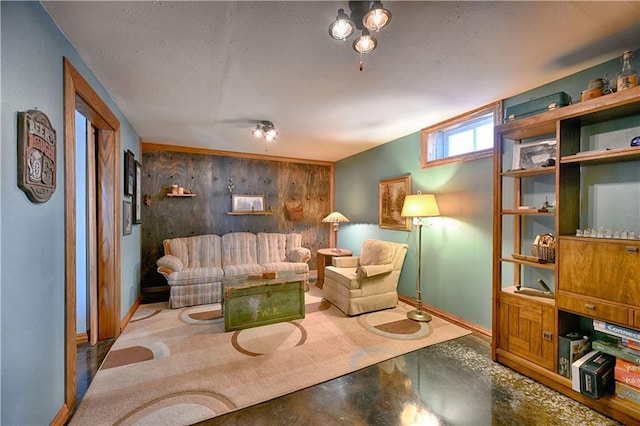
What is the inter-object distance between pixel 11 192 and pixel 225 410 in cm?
168

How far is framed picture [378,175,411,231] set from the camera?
12.7ft

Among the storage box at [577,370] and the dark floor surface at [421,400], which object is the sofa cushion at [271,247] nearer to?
the dark floor surface at [421,400]

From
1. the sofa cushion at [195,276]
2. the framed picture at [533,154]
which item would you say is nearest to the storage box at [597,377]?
the framed picture at [533,154]

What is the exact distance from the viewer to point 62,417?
1.60 metres

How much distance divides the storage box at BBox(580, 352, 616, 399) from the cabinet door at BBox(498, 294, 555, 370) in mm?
217

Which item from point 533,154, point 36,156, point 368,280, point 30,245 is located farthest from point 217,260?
point 533,154

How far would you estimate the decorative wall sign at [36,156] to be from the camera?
125cm

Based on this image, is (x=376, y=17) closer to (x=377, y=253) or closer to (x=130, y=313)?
(x=377, y=253)

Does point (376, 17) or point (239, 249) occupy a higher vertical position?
point (376, 17)

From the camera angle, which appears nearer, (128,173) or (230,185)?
(128,173)

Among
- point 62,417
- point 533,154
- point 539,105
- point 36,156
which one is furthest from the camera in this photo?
point 533,154

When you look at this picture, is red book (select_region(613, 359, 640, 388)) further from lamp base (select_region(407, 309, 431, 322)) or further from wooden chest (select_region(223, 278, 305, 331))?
wooden chest (select_region(223, 278, 305, 331))

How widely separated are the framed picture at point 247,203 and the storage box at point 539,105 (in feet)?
13.1

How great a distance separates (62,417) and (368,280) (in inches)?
111
